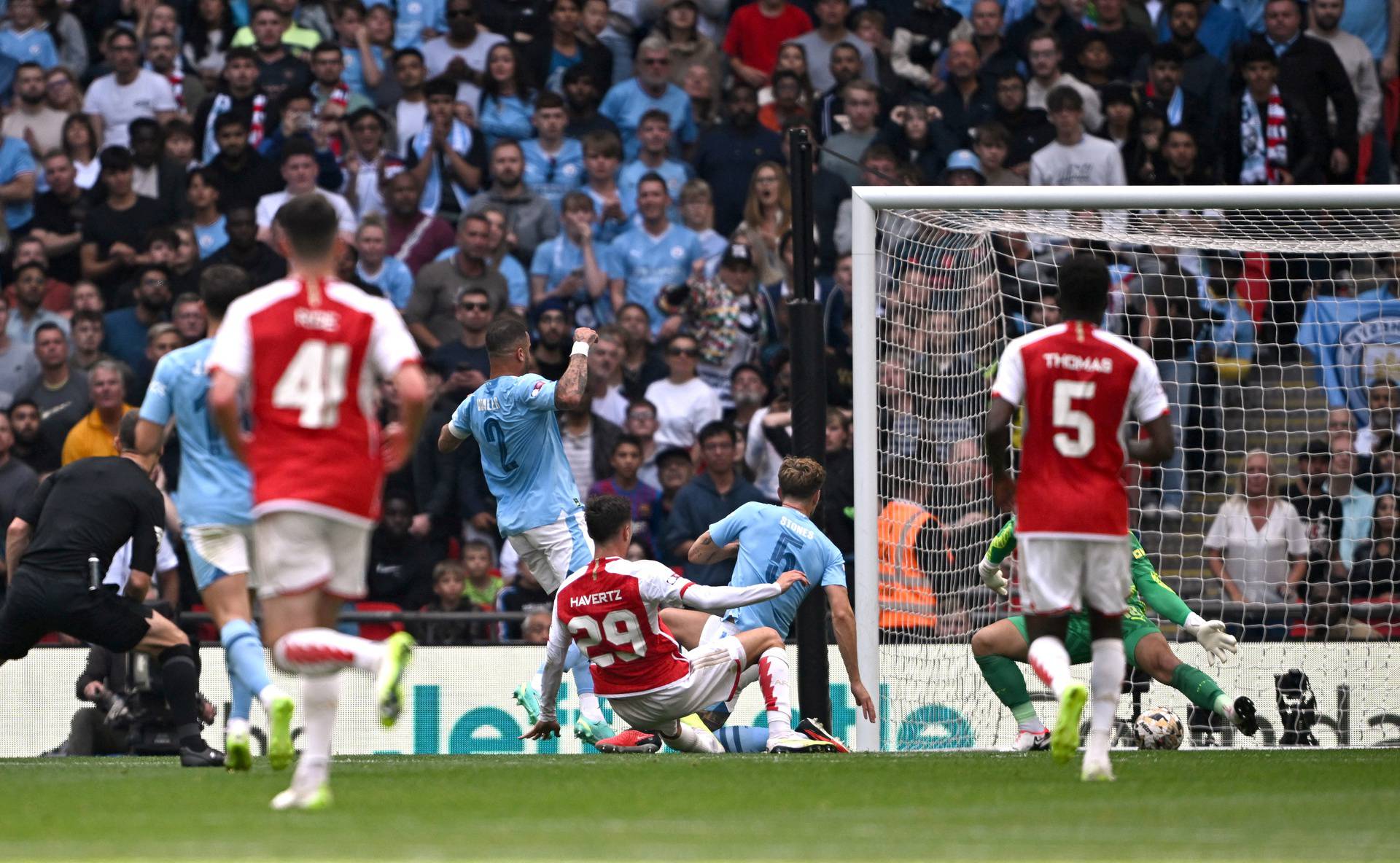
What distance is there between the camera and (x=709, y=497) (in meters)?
14.1

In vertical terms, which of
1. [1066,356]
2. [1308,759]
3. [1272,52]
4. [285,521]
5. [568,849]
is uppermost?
[1272,52]

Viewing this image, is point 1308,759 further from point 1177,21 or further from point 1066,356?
point 1177,21

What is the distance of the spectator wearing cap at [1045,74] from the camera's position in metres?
16.9

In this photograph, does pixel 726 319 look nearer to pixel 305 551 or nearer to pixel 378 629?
pixel 378 629

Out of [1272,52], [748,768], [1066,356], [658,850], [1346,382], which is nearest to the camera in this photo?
[658,850]

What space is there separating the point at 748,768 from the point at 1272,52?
10.0 meters

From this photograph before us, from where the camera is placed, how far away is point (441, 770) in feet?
29.9

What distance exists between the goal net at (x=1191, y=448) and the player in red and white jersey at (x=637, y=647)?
1347 mm

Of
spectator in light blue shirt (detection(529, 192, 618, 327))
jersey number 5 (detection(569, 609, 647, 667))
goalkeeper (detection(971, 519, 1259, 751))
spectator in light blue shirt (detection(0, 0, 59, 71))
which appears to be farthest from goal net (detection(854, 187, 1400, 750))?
spectator in light blue shirt (detection(0, 0, 59, 71))

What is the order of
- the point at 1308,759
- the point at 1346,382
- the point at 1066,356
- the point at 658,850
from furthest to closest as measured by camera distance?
the point at 1346,382
the point at 1308,759
the point at 1066,356
the point at 658,850

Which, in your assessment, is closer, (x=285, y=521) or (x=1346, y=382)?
(x=285, y=521)

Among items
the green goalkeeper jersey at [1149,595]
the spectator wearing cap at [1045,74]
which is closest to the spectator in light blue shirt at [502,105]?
the spectator wearing cap at [1045,74]

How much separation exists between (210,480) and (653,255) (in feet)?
25.8

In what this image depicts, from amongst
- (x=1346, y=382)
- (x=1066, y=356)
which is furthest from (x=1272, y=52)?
(x=1066, y=356)
